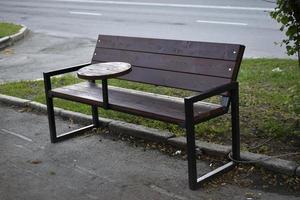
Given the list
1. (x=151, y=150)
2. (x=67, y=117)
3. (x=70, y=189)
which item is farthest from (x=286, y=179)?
(x=67, y=117)

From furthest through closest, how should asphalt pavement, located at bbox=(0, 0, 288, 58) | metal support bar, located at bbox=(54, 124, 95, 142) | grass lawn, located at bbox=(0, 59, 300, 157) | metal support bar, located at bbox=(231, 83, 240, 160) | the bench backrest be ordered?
asphalt pavement, located at bbox=(0, 0, 288, 58) < metal support bar, located at bbox=(54, 124, 95, 142) < grass lawn, located at bbox=(0, 59, 300, 157) < the bench backrest < metal support bar, located at bbox=(231, 83, 240, 160)

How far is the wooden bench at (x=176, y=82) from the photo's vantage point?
13.9 ft

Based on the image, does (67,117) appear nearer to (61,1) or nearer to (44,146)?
(44,146)

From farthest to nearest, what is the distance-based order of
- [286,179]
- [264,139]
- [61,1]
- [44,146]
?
1. [61,1]
2. [44,146]
3. [264,139]
4. [286,179]

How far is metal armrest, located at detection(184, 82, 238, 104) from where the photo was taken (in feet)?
13.0

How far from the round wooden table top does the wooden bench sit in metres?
0.28

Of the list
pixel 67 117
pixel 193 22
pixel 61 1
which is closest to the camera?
pixel 67 117

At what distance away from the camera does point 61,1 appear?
23.8m

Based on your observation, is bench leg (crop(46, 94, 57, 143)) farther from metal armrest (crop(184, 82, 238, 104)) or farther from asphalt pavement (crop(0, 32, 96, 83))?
asphalt pavement (crop(0, 32, 96, 83))

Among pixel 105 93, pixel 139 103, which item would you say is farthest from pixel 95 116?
pixel 139 103

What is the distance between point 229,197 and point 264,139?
1.17 meters

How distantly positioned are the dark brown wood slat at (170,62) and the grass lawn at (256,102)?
70 cm

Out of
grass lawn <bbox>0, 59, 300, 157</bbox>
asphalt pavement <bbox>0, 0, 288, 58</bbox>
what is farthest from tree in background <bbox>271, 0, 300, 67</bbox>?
asphalt pavement <bbox>0, 0, 288, 58</bbox>

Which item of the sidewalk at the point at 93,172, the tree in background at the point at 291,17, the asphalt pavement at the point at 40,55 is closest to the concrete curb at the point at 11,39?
the asphalt pavement at the point at 40,55
